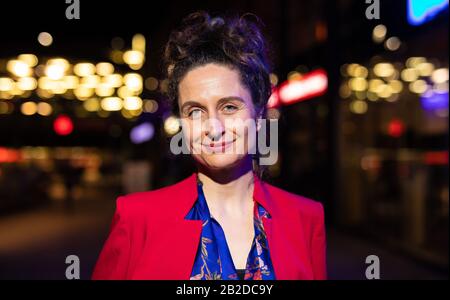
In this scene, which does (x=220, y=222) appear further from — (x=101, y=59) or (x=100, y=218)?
(x=101, y=59)

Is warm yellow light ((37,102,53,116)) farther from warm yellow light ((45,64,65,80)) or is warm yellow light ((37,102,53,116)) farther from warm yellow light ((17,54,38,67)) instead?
warm yellow light ((17,54,38,67))

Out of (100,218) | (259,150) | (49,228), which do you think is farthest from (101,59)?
(259,150)

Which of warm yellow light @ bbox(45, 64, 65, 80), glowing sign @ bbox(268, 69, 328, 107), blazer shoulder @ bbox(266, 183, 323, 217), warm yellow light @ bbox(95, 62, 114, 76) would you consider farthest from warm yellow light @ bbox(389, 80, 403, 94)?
warm yellow light @ bbox(95, 62, 114, 76)

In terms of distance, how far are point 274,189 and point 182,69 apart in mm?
486

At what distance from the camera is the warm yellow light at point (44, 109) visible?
3138 centimetres

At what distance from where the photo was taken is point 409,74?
7.66 m

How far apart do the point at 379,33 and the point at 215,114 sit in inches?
293

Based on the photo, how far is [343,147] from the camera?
32.6 feet

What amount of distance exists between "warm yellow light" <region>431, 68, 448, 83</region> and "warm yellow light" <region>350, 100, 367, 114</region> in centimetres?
251

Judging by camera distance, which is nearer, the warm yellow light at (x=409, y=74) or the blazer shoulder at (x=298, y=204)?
the blazer shoulder at (x=298, y=204)

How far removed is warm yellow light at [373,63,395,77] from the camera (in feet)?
27.0

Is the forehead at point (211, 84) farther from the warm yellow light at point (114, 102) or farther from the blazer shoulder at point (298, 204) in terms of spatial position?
the warm yellow light at point (114, 102)

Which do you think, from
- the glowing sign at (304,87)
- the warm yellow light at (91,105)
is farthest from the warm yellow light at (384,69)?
the warm yellow light at (91,105)

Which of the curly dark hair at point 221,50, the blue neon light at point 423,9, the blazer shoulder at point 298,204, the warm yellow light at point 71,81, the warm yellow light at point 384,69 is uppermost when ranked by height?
the warm yellow light at point 71,81
